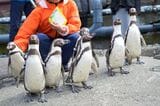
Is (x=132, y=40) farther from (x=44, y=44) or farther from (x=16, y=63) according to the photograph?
(x=16, y=63)

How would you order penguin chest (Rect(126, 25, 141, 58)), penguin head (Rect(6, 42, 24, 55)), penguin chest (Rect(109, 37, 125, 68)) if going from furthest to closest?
penguin chest (Rect(126, 25, 141, 58)), penguin chest (Rect(109, 37, 125, 68)), penguin head (Rect(6, 42, 24, 55))

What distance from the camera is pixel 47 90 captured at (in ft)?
17.4

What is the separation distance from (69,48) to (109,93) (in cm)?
79

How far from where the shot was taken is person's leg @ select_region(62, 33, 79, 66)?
5.54 m

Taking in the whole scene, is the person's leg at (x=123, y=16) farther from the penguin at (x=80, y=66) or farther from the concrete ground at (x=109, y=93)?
the penguin at (x=80, y=66)

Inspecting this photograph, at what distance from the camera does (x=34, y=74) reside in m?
4.95

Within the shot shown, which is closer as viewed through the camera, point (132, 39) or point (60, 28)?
point (60, 28)

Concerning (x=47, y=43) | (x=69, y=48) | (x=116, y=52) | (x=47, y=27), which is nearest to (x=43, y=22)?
(x=47, y=27)

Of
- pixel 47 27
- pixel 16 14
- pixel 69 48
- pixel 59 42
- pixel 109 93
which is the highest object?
pixel 16 14

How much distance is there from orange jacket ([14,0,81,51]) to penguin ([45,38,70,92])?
397 millimetres

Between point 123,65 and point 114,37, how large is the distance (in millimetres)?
524

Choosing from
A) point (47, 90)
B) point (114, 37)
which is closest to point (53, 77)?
point (47, 90)

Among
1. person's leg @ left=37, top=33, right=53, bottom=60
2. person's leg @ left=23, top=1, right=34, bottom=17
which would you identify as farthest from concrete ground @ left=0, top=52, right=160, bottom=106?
person's leg @ left=23, top=1, right=34, bottom=17

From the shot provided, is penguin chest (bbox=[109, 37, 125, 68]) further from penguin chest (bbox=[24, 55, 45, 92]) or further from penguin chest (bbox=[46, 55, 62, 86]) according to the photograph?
penguin chest (bbox=[24, 55, 45, 92])
